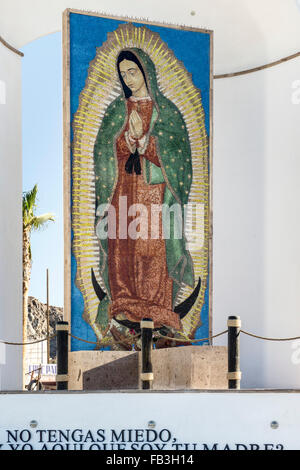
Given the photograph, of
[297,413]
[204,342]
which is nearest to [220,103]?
[204,342]

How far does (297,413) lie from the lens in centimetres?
735

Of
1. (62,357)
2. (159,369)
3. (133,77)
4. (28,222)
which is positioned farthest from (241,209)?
(28,222)

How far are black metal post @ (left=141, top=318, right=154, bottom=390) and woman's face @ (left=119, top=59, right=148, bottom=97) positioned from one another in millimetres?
2917

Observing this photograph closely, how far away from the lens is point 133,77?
9.53 metres

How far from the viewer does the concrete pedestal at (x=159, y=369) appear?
324 inches

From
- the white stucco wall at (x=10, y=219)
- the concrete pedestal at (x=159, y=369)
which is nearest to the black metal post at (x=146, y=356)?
the concrete pedestal at (x=159, y=369)

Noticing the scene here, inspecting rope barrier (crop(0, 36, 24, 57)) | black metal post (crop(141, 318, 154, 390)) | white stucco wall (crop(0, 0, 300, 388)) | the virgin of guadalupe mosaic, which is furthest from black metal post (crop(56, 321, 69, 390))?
rope barrier (crop(0, 36, 24, 57))

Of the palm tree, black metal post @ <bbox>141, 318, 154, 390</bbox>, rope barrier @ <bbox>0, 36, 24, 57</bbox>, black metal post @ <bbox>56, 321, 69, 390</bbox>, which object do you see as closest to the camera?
black metal post @ <bbox>141, 318, 154, 390</bbox>

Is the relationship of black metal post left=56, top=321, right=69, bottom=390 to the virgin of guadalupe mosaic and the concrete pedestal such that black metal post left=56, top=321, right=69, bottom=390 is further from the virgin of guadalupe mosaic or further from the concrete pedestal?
the virgin of guadalupe mosaic

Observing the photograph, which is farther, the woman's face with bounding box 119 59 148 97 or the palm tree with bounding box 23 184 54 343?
the palm tree with bounding box 23 184 54 343

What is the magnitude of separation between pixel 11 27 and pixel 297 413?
215 inches

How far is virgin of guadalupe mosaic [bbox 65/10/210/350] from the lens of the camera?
9.21 meters

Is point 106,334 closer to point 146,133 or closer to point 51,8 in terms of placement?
point 146,133

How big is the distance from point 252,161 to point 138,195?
1834 mm
